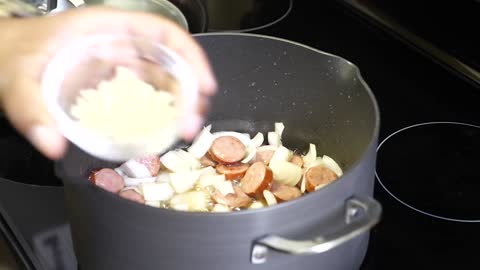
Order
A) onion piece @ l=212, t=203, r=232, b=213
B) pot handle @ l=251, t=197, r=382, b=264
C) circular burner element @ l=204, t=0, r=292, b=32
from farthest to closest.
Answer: circular burner element @ l=204, t=0, r=292, b=32, onion piece @ l=212, t=203, r=232, b=213, pot handle @ l=251, t=197, r=382, b=264

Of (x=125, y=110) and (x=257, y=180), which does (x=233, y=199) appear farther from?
(x=125, y=110)

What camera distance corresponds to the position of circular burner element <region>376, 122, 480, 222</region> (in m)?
0.75

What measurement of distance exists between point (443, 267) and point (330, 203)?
0.20 meters

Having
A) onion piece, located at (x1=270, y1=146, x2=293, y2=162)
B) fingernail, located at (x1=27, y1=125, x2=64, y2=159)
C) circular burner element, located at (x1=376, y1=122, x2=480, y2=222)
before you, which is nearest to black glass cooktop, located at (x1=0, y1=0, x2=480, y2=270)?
circular burner element, located at (x1=376, y1=122, x2=480, y2=222)

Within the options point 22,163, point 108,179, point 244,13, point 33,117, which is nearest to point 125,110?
point 33,117

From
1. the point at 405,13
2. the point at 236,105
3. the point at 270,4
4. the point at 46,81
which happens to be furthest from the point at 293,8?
the point at 46,81

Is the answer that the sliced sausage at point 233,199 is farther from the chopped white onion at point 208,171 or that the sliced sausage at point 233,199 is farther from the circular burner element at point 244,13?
the circular burner element at point 244,13

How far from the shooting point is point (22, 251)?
71 cm

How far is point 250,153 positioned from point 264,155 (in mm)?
17

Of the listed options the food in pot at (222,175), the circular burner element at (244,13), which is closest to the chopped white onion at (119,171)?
the food in pot at (222,175)

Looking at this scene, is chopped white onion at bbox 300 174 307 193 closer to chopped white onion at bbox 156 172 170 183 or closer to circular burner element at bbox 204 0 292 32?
chopped white onion at bbox 156 172 170 183

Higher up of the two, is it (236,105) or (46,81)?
(46,81)

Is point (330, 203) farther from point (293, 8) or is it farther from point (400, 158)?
point (293, 8)

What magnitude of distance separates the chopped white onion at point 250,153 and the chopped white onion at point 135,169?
0.36ft
